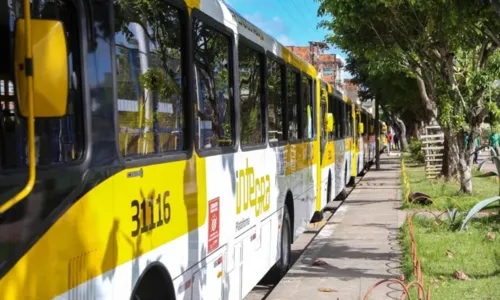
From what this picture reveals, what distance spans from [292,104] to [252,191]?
9.79 ft

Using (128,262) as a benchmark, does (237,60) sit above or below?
above

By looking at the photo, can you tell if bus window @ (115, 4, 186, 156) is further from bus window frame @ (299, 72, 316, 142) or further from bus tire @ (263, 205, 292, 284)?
bus window frame @ (299, 72, 316, 142)

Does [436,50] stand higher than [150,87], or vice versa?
[436,50]

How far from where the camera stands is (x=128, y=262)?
12.2 ft

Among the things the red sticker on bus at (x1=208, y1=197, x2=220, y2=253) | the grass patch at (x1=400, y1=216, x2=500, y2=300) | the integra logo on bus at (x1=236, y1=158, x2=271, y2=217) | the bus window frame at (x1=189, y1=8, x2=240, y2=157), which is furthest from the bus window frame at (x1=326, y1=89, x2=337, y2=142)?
the red sticker on bus at (x1=208, y1=197, x2=220, y2=253)

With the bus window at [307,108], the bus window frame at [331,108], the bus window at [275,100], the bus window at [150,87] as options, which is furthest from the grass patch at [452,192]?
the bus window at [150,87]

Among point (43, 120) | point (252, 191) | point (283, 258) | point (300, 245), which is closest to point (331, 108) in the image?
point (300, 245)

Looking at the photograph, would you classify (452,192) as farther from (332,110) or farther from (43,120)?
(43,120)

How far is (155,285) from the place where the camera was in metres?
4.24

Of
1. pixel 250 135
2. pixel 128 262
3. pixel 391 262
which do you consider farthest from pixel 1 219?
pixel 391 262

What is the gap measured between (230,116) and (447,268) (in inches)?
160

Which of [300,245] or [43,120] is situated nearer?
[43,120]

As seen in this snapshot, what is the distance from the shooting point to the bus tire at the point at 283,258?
894 cm

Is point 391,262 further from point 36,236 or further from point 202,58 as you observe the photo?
point 36,236
